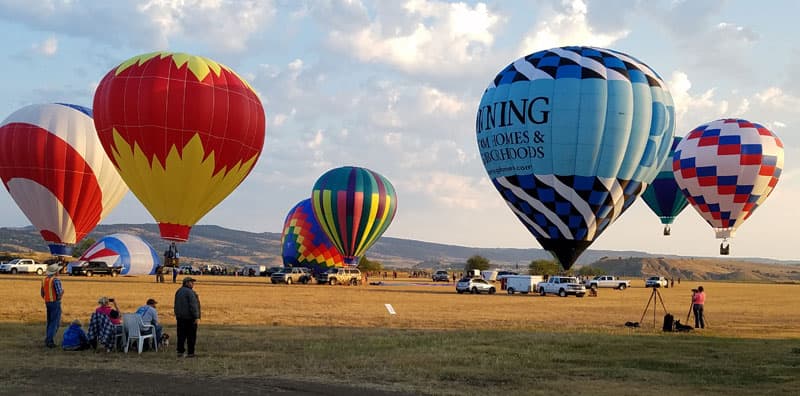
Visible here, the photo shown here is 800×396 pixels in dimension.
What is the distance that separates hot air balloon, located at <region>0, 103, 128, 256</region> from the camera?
49875 millimetres

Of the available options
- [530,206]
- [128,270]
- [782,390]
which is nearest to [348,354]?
[782,390]

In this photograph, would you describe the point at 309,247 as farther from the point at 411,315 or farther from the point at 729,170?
the point at 411,315

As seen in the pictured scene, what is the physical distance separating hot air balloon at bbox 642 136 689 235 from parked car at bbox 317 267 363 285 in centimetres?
2504

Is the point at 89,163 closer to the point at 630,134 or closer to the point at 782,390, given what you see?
the point at 630,134

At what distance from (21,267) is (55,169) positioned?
906 inches

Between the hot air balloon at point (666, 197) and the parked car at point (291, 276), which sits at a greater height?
the hot air balloon at point (666, 197)

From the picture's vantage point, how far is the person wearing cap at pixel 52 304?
55.7 feet

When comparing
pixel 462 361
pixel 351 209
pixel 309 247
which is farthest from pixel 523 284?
pixel 462 361

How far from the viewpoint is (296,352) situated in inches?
675

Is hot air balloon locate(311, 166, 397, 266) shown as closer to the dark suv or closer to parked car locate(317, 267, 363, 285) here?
parked car locate(317, 267, 363, 285)


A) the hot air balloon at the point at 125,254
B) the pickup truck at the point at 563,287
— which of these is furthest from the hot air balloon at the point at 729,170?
the hot air balloon at the point at 125,254

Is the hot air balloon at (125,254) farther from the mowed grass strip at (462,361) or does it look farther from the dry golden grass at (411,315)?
the mowed grass strip at (462,361)

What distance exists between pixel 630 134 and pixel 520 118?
4.95m

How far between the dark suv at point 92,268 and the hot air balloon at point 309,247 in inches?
706
